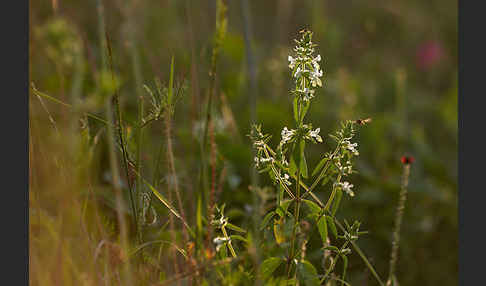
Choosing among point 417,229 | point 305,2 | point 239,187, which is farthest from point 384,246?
point 305,2

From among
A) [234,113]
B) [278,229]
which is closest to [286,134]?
[278,229]

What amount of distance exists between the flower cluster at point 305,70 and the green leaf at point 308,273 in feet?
0.76

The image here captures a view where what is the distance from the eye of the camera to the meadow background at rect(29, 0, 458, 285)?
825 mm

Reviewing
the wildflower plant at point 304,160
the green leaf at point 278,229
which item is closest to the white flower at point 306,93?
the wildflower plant at point 304,160

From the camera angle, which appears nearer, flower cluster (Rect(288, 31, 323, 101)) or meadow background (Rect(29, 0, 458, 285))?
flower cluster (Rect(288, 31, 323, 101))

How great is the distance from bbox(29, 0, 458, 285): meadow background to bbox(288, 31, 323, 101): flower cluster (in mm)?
58

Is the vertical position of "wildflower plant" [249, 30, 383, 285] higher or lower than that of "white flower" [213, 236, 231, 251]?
higher

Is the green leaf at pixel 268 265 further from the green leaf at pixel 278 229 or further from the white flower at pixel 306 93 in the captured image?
the white flower at pixel 306 93

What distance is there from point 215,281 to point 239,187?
25.3 inches

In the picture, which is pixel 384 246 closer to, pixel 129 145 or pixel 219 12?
pixel 129 145

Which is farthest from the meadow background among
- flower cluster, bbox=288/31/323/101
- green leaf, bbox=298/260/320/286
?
green leaf, bbox=298/260/320/286

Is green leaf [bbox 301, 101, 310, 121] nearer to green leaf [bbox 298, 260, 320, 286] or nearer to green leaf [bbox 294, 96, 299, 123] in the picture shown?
green leaf [bbox 294, 96, 299, 123]

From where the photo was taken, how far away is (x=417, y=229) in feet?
4.86

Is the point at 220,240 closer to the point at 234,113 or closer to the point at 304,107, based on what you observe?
the point at 304,107
